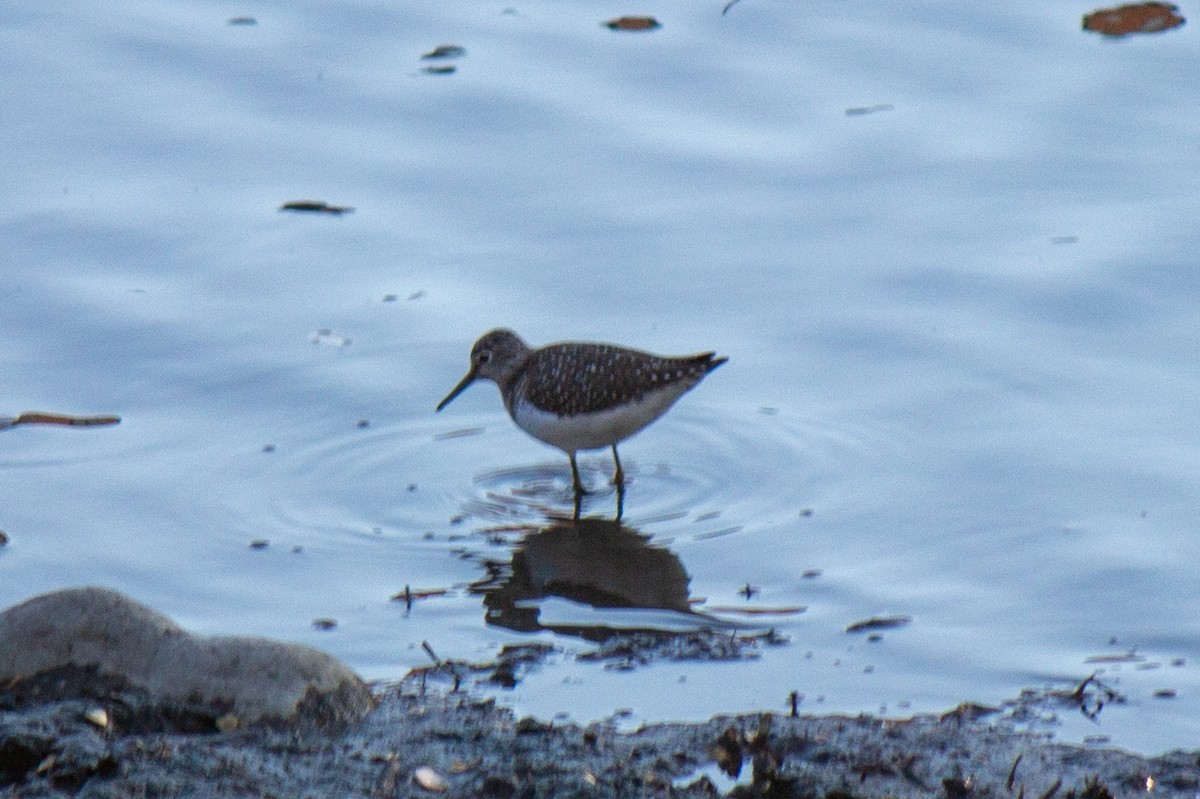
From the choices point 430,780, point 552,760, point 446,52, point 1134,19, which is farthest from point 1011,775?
point 1134,19

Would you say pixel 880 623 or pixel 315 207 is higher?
pixel 315 207

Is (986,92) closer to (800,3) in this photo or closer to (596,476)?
(800,3)

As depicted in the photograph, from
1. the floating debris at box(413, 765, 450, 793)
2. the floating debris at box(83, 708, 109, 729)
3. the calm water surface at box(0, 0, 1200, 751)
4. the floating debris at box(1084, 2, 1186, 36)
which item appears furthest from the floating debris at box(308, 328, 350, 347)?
the floating debris at box(1084, 2, 1186, 36)

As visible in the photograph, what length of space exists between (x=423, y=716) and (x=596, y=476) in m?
2.85

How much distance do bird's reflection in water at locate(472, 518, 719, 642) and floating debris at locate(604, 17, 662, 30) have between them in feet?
17.0

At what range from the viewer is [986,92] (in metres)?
11.0

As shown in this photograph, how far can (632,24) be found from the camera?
11.9m

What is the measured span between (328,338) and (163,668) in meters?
3.61

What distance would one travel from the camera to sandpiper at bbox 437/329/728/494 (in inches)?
306

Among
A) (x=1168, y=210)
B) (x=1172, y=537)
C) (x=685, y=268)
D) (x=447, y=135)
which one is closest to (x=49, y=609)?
(x=1172, y=537)

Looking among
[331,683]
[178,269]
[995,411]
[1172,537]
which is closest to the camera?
[331,683]

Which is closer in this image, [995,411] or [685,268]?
[995,411]

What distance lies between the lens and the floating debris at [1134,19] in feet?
38.3

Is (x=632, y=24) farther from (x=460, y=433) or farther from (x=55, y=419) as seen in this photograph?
(x=55, y=419)
